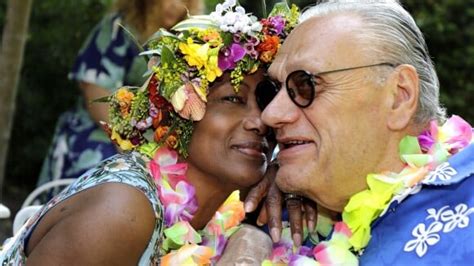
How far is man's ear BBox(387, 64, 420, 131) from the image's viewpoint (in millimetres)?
3055

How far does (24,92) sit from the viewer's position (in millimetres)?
10219

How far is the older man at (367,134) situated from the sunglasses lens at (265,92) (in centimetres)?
26

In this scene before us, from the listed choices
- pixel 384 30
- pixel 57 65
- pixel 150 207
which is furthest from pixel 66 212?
pixel 57 65

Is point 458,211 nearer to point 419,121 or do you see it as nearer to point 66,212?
point 419,121

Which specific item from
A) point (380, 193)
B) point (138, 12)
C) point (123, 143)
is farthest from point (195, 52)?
point (138, 12)

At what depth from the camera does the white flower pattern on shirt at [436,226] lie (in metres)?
2.85

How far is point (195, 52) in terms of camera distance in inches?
136

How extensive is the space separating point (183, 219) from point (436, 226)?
0.96 m

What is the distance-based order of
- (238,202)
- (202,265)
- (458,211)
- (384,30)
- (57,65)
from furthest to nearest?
(57,65) → (238,202) → (202,265) → (384,30) → (458,211)

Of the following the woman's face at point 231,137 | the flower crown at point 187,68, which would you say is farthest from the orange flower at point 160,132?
the woman's face at point 231,137

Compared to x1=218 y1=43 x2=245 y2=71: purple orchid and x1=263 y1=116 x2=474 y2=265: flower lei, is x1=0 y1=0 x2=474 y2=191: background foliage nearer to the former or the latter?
x1=218 y1=43 x2=245 y2=71: purple orchid

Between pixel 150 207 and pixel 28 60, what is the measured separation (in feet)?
24.2

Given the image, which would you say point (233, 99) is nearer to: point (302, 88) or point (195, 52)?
point (195, 52)

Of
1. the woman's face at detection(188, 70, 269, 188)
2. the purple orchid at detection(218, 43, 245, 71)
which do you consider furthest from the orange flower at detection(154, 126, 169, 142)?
the purple orchid at detection(218, 43, 245, 71)
